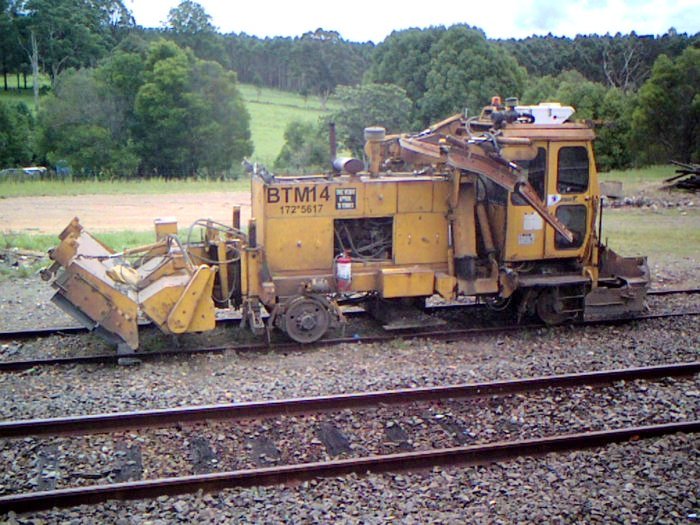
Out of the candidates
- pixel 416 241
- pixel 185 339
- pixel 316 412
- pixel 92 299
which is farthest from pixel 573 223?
pixel 92 299

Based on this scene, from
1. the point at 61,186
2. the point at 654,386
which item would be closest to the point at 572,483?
the point at 654,386

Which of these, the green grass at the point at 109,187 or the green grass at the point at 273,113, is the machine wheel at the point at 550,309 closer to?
the green grass at the point at 109,187

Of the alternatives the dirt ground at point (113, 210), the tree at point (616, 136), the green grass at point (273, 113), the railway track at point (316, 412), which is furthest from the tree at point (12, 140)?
the railway track at point (316, 412)

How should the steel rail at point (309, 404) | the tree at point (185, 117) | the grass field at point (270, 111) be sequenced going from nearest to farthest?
the steel rail at point (309, 404) → the tree at point (185, 117) → the grass field at point (270, 111)

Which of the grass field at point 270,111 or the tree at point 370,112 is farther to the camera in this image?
the grass field at point 270,111

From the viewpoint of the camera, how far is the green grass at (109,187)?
1257 inches

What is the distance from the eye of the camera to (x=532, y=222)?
10.8 m

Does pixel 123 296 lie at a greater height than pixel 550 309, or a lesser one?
greater

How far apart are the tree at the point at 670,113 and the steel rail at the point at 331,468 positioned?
40039 mm

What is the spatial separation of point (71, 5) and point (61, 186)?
26.8 m

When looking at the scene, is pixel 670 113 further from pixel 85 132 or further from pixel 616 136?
pixel 85 132

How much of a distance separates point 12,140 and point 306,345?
3930 cm

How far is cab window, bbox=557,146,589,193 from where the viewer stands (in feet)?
35.4

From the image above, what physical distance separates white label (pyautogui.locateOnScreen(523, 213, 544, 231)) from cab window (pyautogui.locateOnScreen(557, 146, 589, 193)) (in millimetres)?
497
